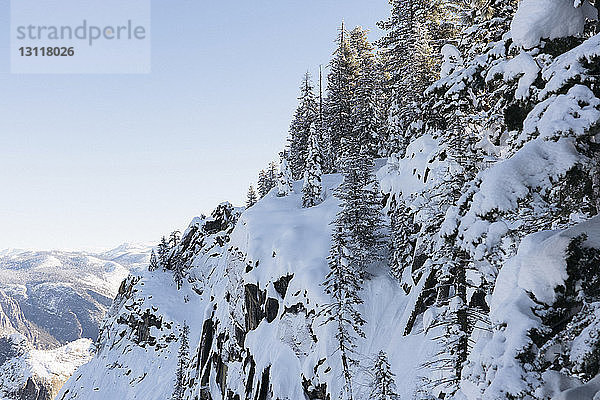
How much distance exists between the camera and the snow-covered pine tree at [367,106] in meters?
42.4

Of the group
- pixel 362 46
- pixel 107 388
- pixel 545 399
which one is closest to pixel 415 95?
pixel 362 46

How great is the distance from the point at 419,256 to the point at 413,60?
19434mm

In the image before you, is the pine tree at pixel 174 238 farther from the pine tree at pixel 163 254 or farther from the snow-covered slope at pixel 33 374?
the snow-covered slope at pixel 33 374

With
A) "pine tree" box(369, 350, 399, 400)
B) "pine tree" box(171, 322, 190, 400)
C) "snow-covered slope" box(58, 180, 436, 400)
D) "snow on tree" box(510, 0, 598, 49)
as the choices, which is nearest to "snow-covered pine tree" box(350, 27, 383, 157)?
"snow-covered slope" box(58, 180, 436, 400)

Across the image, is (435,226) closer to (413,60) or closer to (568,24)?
(568,24)

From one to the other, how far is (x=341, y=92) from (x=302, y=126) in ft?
26.0

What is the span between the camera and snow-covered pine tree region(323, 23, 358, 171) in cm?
4747

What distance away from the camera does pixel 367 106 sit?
142 ft

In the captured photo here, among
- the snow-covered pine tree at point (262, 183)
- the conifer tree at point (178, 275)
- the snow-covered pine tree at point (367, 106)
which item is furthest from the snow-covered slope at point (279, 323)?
the snow-covered pine tree at point (262, 183)

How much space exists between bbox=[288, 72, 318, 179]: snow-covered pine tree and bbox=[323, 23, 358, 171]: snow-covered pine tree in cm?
243

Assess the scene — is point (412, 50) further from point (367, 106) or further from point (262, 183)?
point (262, 183)

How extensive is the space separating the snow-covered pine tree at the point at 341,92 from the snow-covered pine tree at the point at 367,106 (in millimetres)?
1118

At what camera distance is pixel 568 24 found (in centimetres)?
458

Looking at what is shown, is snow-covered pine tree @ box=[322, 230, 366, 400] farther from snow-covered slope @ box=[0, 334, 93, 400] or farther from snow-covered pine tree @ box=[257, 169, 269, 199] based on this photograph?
snow-covered slope @ box=[0, 334, 93, 400]
